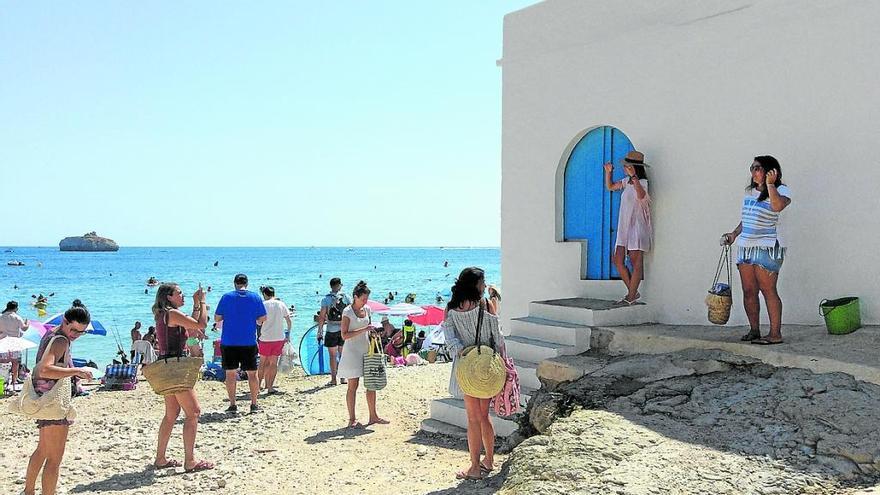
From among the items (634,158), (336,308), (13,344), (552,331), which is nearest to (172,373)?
(552,331)

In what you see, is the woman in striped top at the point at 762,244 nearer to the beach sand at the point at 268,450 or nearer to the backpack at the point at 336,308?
the beach sand at the point at 268,450

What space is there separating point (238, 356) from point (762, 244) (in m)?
6.31

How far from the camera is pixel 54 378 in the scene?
5582 millimetres

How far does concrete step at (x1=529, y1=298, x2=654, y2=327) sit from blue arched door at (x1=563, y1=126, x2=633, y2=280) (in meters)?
0.73

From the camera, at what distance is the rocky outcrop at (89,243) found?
132 metres

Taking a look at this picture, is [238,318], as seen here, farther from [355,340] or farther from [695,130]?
[695,130]

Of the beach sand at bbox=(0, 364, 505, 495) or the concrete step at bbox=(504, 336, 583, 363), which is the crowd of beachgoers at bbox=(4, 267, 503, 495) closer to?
the beach sand at bbox=(0, 364, 505, 495)

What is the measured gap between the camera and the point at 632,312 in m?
8.36

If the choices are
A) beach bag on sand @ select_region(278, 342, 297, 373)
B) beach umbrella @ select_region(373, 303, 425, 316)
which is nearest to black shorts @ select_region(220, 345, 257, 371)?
beach bag on sand @ select_region(278, 342, 297, 373)

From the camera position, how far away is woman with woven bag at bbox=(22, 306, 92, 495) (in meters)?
5.58

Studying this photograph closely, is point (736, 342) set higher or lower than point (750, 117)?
lower

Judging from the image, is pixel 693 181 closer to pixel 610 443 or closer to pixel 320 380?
pixel 610 443

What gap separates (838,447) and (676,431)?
0.98 meters

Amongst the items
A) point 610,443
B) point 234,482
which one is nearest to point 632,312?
point 610,443
